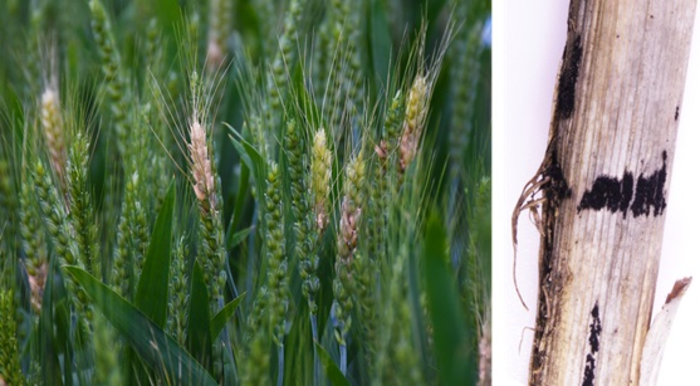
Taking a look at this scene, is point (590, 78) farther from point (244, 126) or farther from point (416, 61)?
point (244, 126)

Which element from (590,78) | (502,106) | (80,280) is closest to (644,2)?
(590,78)

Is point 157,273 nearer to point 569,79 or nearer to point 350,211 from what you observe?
point 350,211

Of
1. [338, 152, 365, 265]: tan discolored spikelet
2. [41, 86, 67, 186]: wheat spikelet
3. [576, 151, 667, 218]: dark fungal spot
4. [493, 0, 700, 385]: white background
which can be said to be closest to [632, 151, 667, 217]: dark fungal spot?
[576, 151, 667, 218]: dark fungal spot

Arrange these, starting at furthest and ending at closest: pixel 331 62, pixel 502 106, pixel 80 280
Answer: pixel 502 106, pixel 331 62, pixel 80 280

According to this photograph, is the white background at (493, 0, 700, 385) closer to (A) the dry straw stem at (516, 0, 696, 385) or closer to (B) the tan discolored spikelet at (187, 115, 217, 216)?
(A) the dry straw stem at (516, 0, 696, 385)

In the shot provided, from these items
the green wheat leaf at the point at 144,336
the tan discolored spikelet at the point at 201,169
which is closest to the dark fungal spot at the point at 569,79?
the tan discolored spikelet at the point at 201,169

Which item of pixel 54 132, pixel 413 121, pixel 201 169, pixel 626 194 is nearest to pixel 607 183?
pixel 626 194
